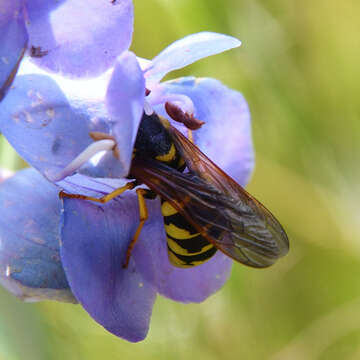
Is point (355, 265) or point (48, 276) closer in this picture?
point (48, 276)

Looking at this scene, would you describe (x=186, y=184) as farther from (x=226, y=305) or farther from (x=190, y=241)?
(x=226, y=305)

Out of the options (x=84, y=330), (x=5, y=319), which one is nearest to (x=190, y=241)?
(x=5, y=319)

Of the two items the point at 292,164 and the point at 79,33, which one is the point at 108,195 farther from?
the point at 292,164

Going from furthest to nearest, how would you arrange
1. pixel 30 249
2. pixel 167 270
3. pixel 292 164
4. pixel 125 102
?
pixel 292 164, pixel 167 270, pixel 30 249, pixel 125 102

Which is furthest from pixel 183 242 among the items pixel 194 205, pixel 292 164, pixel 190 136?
pixel 292 164

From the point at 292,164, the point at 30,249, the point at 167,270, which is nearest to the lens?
the point at 30,249

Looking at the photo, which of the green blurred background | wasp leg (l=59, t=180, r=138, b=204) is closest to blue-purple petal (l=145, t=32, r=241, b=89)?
wasp leg (l=59, t=180, r=138, b=204)
